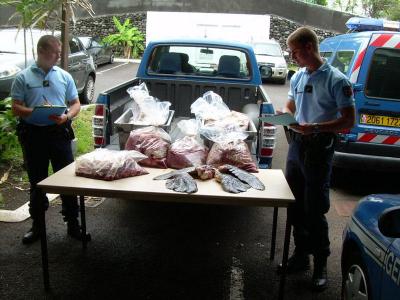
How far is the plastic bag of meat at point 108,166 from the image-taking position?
319 centimetres

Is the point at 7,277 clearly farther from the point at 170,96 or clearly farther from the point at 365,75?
the point at 365,75

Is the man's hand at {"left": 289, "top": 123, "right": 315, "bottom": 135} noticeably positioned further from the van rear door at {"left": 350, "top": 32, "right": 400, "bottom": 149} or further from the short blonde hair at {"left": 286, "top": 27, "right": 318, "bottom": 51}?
the van rear door at {"left": 350, "top": 32, "right": 400, "bottom": 149}

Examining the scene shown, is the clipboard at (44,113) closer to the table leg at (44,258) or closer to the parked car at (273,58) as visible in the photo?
the table leg at (44,258)

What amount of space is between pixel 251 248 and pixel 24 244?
2161 mm

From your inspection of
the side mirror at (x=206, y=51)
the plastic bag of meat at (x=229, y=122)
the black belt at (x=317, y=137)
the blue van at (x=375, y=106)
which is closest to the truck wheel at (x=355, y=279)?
the black belt at (x=317, y=137)

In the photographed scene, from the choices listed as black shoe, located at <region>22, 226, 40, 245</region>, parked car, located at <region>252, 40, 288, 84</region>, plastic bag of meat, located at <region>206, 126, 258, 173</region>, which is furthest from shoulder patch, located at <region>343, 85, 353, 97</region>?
parked car, located at <region>252, 40, 288, 84</region>

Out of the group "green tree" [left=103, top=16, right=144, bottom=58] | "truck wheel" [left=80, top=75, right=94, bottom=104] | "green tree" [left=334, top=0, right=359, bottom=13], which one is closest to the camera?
"truck wheel" [left=80, top=75, right=94, bottom=104]

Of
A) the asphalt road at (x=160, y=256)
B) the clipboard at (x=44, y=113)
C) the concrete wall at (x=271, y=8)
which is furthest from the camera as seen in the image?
the concrete wall at (x=271, y=8)

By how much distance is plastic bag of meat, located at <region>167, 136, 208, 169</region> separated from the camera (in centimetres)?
360

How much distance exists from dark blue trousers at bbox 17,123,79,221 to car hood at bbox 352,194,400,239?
2.57 metres

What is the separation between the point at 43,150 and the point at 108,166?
1048 mm

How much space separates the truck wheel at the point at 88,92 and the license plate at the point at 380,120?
7.35m

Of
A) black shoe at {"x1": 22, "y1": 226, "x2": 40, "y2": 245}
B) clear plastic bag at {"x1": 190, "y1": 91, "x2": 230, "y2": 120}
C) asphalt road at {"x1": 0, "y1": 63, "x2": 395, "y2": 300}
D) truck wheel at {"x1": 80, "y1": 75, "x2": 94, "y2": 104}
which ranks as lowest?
asphalt road at {"x1": 0, "y1": 63, "x2": 395, "y2": 300}

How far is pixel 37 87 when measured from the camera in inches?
150
